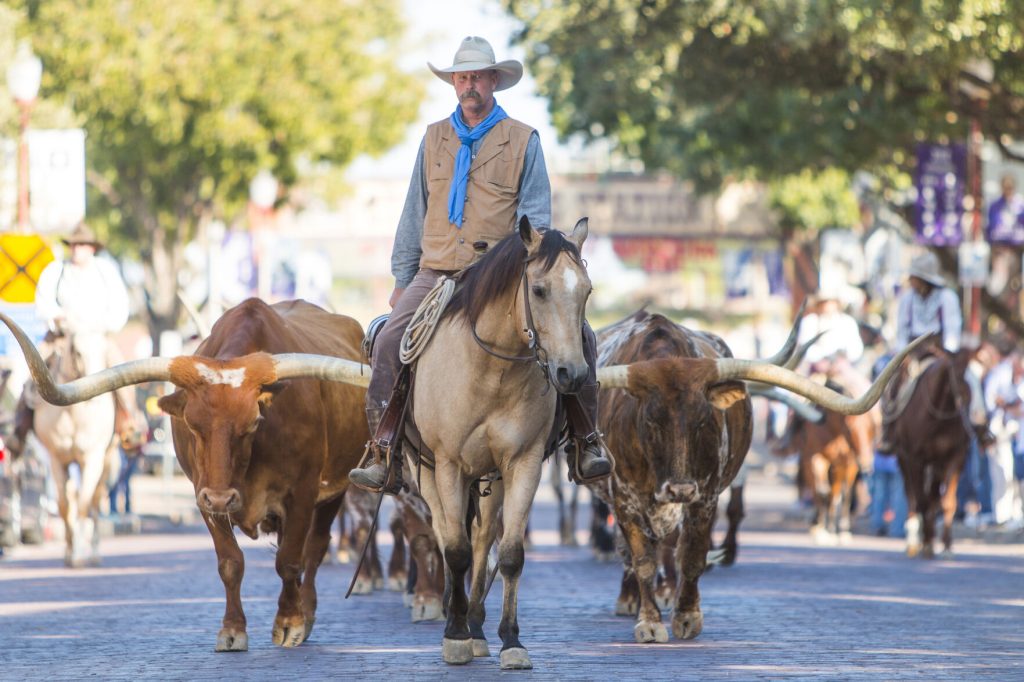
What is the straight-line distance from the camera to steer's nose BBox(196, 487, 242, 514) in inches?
428

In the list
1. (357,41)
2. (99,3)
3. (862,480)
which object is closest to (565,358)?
(862,480)

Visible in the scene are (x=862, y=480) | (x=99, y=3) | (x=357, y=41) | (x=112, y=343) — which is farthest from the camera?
(x=357, y=41)

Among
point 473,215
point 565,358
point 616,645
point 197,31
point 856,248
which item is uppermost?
point 197,31

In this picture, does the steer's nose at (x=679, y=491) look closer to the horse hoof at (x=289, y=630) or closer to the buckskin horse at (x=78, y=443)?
the horse hoof at (x=289, y=630)

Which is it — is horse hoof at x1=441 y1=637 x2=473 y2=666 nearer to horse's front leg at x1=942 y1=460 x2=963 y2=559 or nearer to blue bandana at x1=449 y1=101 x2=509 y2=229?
blue bandana at x1=449 y1=101 x2=509 y2=229

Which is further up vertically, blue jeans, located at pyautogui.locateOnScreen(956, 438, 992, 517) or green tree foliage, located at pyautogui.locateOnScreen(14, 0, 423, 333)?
green tree foliage, located at pyautogui.locateOnScreen(14, 0, 423, 333)

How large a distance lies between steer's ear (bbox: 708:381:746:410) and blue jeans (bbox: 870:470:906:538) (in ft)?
38.9

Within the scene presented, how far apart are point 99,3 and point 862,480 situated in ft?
54.1

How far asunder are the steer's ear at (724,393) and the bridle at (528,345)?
181 centimetres

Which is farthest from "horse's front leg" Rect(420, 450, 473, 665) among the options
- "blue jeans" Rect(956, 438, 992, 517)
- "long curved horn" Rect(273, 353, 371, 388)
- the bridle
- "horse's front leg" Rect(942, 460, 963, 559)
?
Answer: "blue jeans" Rect(956, 438, 992, 517)

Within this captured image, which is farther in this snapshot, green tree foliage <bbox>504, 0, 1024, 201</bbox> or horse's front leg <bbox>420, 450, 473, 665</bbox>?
green tree foliage <bbox>504, 0, 1024, 201</bbox>

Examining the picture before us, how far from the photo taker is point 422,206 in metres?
11.6

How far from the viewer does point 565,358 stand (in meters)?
9.66

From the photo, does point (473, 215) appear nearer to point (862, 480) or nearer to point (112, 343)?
point (112, 343)
